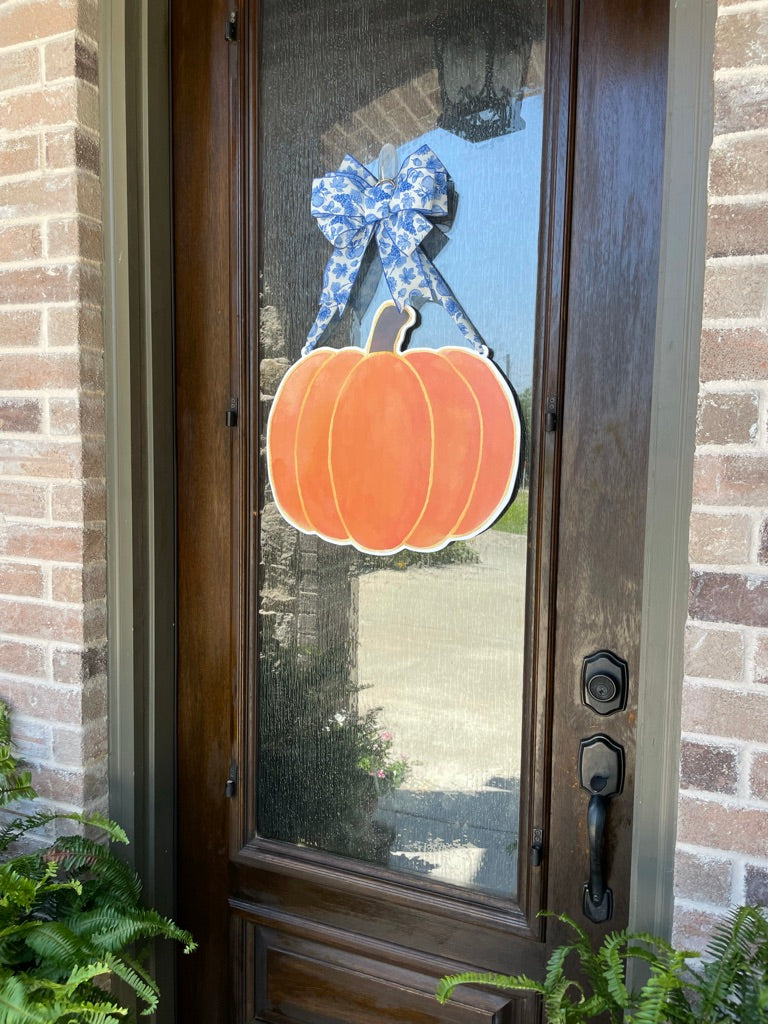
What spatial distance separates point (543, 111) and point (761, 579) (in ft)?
3.03

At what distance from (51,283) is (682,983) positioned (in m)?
1.72

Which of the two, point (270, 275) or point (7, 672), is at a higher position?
point (270, 275)

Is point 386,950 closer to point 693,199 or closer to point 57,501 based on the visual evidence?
point 57,501

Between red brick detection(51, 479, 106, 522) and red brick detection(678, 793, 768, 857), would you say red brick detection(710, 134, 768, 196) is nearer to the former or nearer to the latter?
red brick detection(678, 793, 768, 857)

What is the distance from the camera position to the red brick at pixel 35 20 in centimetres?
167

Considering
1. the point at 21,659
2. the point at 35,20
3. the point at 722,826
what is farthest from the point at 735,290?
the point at 21,659

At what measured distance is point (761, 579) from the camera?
1242mm

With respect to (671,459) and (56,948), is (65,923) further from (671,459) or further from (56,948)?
(671,459)

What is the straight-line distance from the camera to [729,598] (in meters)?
1.26

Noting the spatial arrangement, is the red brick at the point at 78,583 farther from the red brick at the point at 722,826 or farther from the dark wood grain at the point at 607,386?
the red brick at the point at 722,826

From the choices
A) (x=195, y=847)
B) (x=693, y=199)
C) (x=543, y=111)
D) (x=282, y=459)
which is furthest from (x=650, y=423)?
(x=195, y=847)

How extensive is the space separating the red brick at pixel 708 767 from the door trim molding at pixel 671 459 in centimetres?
3

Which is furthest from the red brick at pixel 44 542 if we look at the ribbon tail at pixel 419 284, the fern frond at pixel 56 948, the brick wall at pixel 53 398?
the ribbon tail at pixel 419 284

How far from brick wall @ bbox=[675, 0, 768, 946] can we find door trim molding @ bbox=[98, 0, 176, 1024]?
115 cm
